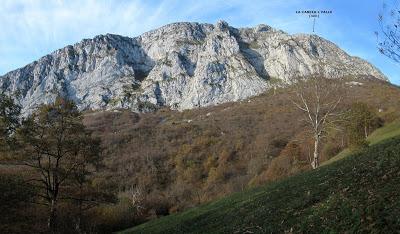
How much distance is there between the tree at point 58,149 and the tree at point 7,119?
279 cm

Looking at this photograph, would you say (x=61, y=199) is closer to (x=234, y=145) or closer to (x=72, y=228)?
(x=72, y=228)

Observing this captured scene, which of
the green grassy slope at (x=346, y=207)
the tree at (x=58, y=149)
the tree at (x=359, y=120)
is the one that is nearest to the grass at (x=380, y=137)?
the tree at (x=359, y=120)

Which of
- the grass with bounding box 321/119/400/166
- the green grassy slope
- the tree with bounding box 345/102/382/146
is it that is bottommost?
the green grassy slope

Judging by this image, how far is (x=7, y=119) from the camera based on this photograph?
110 feet

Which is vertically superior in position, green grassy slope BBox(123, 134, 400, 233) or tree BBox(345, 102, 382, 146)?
tree BBox(345, 102, 382, 146)

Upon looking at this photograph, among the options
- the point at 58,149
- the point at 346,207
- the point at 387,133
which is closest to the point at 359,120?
the point at 387,133

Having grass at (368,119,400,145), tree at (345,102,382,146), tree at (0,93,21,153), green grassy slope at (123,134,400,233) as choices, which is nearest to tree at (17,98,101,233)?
tree at (0,93,21,153)

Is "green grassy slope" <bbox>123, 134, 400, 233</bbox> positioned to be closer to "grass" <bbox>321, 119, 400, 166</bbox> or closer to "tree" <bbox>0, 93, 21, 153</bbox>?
"tree" <bbox>0, 93, 21, 153</bbox>

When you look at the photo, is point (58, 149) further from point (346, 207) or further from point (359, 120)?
point (359, 120)

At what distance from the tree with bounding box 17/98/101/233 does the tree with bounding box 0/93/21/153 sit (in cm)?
279

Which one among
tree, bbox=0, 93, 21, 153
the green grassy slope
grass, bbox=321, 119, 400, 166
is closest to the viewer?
the green grassy slope

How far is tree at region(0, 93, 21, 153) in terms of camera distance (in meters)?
33.4

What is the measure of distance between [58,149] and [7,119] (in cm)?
784

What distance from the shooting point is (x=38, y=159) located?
132ft
